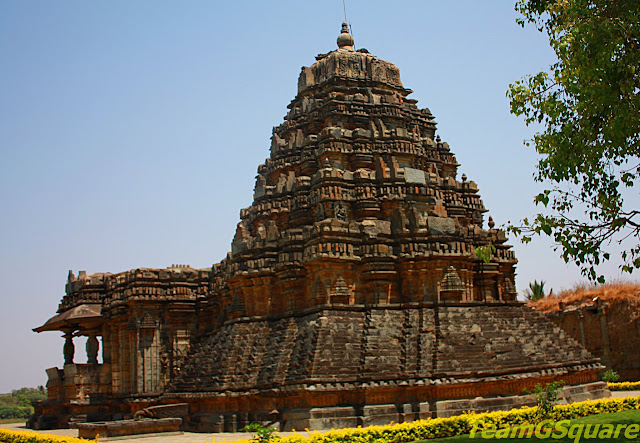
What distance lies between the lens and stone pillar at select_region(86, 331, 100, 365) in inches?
1371

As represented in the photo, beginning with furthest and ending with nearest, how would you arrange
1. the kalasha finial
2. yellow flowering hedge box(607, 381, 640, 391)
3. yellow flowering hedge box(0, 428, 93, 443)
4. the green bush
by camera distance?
the green bush < the kalasha finial < yellow flowering hedge box(607, 381, 640, 391) < yellow flowering hedge box(0, 428, 93, 443)

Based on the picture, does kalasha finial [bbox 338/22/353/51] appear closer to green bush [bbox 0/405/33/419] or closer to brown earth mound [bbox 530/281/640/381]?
brown earth mound [bbox 530/281/640/381]

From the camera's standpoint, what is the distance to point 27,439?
80.6 feet

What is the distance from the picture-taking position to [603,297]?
39281 millimetres

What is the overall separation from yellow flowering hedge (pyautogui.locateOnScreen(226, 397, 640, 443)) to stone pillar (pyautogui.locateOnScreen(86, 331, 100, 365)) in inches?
706

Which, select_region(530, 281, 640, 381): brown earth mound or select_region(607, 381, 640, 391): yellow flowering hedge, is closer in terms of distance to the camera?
select_region(607, 381, 640, 391): yellow flowering hedge

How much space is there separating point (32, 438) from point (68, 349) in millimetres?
11817

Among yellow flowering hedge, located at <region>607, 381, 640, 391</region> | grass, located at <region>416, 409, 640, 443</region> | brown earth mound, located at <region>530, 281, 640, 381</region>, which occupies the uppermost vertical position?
brown earth mound, located at <region>530, 281, 640, 381</region>

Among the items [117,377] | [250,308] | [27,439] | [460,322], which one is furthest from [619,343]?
[27,439]

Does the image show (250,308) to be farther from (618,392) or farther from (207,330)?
(618,392)

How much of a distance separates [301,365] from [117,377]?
43.6ft

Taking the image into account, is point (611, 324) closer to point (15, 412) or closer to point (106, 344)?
point (106, 344)

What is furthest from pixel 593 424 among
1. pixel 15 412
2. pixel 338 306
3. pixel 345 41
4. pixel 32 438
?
pixel 15 412

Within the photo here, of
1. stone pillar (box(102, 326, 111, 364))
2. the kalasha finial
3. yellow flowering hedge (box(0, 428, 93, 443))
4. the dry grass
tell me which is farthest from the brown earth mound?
yellow flowering hedge (box(0, 428, 93, 443))
